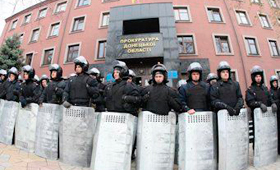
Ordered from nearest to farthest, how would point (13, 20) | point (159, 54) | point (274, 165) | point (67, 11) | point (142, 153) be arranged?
1. point (142, 153)
2. point (274, 165)
3. point (159, 54)
4. point (67, 11)
5. point (13, 20)

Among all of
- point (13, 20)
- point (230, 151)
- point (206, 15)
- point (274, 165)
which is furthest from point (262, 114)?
point (13, 20)

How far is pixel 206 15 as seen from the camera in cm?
1519

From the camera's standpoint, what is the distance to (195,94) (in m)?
3.51

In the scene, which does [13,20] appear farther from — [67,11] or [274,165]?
[274,165]

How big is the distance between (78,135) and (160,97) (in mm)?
1979

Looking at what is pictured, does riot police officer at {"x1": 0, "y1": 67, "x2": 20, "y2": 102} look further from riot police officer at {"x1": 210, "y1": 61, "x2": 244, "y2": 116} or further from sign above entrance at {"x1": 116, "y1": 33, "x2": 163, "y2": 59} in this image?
sign above entrance at {"x1": 116, "y1": 33, "x2": 163, "y2": 59}

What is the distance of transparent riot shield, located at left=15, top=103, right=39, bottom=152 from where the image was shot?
13.9ft

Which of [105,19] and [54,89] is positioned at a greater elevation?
[105,19]

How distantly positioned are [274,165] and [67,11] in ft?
68.3

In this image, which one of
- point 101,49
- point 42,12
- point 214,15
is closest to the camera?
point 101,49

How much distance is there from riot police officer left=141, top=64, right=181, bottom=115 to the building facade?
26.0 feet

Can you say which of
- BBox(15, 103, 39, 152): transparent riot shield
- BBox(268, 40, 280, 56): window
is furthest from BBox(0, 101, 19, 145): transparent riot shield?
BBox(268, 40, 280, 56): window

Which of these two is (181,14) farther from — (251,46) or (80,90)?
(80,90)

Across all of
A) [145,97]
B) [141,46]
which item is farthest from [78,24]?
[145,97]
